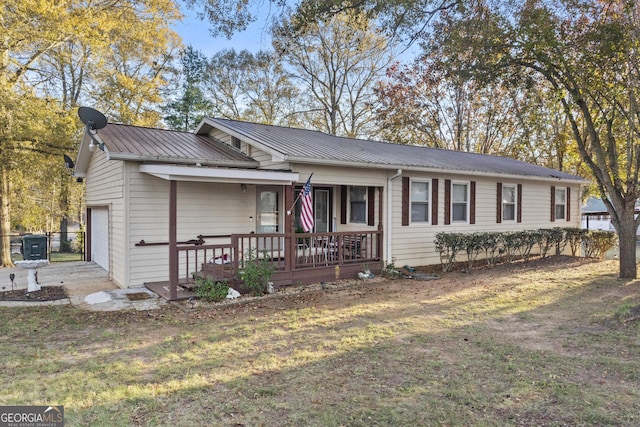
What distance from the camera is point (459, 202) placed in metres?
11.7

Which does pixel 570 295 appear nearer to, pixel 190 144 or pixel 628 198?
pixel 628 198

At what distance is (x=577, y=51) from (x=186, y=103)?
20497 millimetres

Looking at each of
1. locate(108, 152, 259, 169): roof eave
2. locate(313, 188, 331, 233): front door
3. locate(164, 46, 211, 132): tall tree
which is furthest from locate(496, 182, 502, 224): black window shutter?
Result: locate(164, 46, 211, 132): tall tree

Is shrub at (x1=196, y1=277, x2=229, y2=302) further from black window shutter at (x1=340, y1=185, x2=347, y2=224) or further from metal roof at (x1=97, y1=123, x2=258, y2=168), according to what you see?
black window shutter at (x1=340, y1=185, x2=347, y2=224)

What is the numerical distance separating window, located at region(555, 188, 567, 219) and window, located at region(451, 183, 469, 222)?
210 inches

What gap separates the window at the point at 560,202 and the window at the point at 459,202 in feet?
17.5

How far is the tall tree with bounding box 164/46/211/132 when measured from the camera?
23.9m

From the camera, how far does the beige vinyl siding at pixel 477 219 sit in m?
10.4

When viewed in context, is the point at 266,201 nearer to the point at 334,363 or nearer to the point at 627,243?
the point at 334,363

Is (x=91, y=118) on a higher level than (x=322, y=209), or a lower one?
higher

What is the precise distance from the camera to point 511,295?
24.9 ft

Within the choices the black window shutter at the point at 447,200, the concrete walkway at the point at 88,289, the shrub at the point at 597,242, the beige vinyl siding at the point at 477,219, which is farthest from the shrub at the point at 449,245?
the concrete walkway at the point at 88,289

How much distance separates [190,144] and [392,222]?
535 centimetres

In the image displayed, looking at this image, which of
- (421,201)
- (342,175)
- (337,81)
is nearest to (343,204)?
(342,175)
